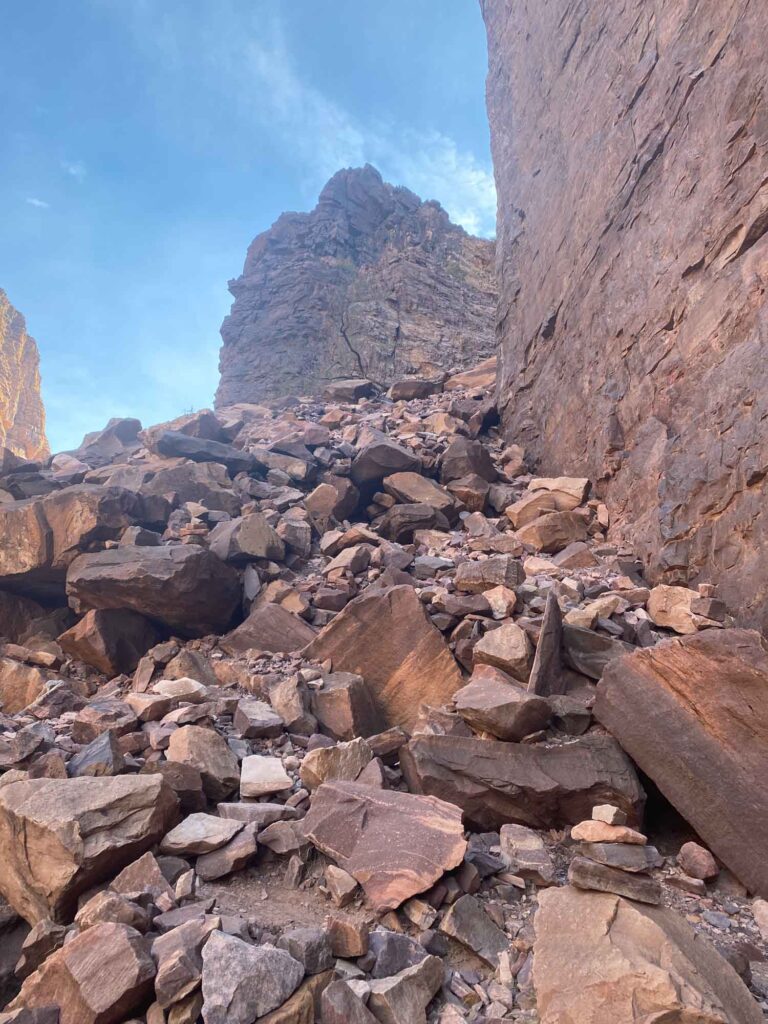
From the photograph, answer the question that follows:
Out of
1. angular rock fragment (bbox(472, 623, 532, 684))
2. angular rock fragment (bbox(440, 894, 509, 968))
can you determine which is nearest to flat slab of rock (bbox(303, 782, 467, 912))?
angular rock fragment (bbox(440, 894, 509, 968))

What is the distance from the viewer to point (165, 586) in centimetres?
655

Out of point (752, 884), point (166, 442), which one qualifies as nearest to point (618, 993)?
point (752, 884)

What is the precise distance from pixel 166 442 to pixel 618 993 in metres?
11.6

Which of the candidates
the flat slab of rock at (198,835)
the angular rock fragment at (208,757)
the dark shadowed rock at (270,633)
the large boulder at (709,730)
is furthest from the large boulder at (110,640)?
the large boulder at (709,730)

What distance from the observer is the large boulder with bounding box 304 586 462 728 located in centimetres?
538

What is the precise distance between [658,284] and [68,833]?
819cm

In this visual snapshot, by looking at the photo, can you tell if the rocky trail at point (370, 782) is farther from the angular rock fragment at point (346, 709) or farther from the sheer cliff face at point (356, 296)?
the sheer cliff face at point (356, 296)

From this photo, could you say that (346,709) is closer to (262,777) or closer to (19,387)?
(262,777)

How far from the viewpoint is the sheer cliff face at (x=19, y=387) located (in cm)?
4459

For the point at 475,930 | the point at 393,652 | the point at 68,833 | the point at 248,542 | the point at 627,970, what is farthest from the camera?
the point at 248,542

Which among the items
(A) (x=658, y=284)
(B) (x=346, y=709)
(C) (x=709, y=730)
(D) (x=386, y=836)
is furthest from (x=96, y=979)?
(A) (x=658, y=284)

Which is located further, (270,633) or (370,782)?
(270,633)

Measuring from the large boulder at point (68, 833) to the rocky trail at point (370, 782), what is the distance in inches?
0.6

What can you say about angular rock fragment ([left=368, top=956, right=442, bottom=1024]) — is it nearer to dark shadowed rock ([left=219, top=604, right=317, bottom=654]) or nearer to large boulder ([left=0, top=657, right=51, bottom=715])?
dark shadowed rock ([left=219, top=604, right=317, bottom=654])
